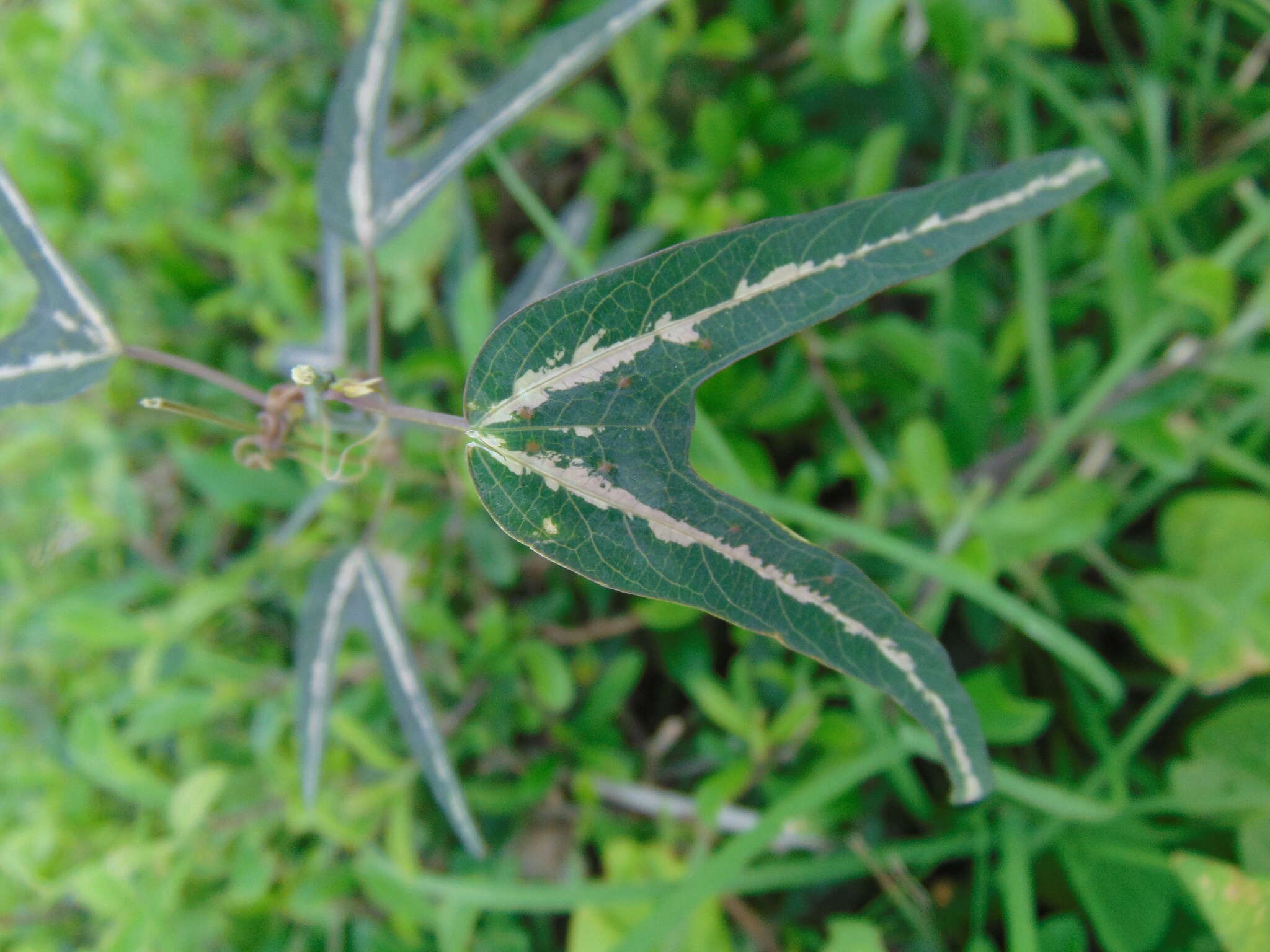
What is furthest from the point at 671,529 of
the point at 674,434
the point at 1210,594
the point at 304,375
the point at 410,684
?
the point at 1210,594

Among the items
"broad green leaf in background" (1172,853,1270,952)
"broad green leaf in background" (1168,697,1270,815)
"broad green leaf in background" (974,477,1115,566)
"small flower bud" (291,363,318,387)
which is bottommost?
"broad green leaf in background" (1172,853,1270,952)

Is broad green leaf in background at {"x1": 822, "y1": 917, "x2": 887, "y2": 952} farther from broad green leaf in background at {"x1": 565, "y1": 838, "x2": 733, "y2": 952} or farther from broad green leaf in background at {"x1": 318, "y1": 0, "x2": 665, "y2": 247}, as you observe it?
broad green leaf in background at {"x1": 318, "y1": 0, "x2": 665, "y2": 247}

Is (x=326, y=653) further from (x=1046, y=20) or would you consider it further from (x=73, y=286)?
(x=1046, y=20)

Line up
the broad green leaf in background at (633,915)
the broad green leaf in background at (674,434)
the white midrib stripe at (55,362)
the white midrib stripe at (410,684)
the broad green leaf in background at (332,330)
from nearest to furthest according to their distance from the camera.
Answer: the broad green leaf in background at (674,434) → the white midrib stripe at (55,362) → the white midrib stripe at (410,684) → the broad green leaf in background at (633,915) → the broad green leaf in background at (332,330)

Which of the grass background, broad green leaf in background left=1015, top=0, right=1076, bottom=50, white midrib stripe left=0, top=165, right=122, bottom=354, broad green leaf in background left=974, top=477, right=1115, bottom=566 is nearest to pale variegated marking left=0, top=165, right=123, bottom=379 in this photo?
white midrib stripe left=0, top=165, right=122, bottom=354

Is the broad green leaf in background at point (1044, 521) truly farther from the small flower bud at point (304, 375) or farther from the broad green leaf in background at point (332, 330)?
the broad green leaf in background at point (332, 330)

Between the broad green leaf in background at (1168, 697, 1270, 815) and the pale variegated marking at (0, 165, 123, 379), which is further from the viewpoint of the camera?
the broad green leaf in background at (1168, 697, 1270, 815)

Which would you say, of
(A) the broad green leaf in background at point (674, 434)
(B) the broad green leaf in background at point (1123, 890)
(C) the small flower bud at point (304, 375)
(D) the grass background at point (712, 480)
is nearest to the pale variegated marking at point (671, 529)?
(A) the broad green leaf in background at point (674, 434)
